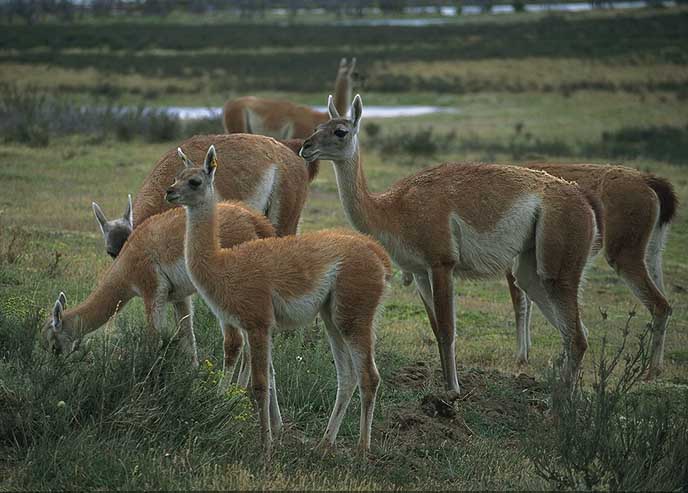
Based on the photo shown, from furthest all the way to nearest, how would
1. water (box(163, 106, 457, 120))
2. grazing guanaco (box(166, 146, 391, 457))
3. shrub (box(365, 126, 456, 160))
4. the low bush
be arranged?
1. water (box(163, 106, 457, 120))
2. shrub (box(365, 126, 456, 160))
3. grazing guanaco (box(166, 146, 391, 457))
4. the low bush

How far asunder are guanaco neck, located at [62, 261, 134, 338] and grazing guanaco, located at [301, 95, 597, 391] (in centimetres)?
193

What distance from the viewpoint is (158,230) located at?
762cm

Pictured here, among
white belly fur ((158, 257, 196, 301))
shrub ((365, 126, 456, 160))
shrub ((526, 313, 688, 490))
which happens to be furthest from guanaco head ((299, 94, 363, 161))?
shrub ((365, 126, 456, 160))

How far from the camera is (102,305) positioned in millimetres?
7660

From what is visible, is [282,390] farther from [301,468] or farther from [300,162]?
[300,162]

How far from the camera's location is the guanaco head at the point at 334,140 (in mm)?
8500

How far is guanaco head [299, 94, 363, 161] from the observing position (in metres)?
8.50

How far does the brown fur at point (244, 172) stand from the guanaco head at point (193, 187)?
6.92 feet

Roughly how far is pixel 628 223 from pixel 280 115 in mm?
10954

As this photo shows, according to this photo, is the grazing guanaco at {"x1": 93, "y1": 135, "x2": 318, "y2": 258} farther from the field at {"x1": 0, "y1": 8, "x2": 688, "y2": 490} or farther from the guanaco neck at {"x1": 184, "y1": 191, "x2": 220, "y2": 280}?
the guanaco neck at {"x1": 184, "y1": 191, "x2": 220, "y2": 280}

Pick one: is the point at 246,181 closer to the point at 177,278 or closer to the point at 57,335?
the point at 177,278

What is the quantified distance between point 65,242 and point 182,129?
13.8 meters

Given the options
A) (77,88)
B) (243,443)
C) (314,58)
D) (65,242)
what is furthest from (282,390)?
(314,58)

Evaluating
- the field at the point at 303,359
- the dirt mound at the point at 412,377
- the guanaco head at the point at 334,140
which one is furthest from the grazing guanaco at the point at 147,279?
the dirt mound at the point at 412,377
